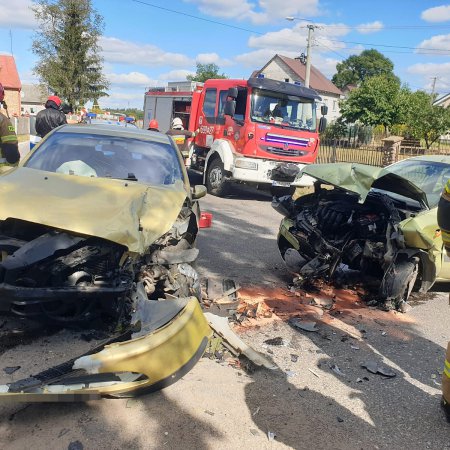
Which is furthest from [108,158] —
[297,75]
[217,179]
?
[297,75]

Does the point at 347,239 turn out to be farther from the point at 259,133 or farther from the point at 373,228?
the point at 259,133

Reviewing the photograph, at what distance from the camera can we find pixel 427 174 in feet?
21.2

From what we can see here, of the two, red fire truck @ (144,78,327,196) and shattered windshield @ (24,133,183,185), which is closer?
shattered windshield @ (24,133,183,185)

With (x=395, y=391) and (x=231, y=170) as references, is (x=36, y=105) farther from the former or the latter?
(x=395, y=391)

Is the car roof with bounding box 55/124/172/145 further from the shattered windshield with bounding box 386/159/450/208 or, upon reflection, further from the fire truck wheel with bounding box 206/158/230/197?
the fire truck wheel with bounding box 206/158/230/197

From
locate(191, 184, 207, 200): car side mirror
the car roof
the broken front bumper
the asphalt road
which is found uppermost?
the car roof

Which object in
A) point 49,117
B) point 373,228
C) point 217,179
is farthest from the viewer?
point 217,179

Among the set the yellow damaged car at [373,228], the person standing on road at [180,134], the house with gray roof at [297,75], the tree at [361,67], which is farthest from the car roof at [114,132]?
the tree at [361,67]

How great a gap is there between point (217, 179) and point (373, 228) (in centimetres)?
733

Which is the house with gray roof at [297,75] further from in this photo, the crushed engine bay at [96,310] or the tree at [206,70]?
the crushed engine bay at [96,310]

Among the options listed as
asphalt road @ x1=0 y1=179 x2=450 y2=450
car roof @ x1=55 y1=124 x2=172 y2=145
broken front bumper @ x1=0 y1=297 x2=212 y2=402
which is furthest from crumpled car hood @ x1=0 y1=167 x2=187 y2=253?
car roof @ x1=55 y1=124 x2=172 y2=145

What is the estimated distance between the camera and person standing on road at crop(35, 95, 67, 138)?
330 inches

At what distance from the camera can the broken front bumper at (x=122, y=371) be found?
263cm

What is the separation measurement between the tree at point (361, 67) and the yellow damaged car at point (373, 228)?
3466 inches
